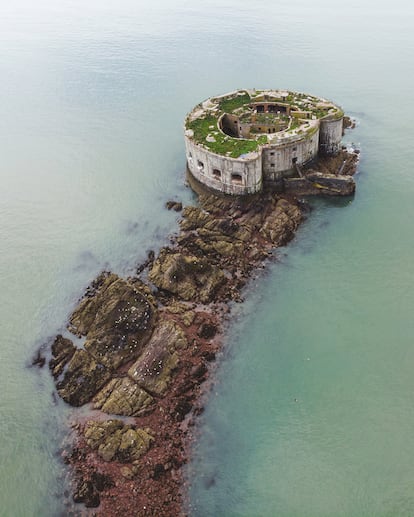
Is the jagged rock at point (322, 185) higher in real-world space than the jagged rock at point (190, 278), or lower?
higher

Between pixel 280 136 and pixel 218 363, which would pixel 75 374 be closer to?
pixel 218 363

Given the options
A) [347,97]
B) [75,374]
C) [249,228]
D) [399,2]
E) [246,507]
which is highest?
[399,2]

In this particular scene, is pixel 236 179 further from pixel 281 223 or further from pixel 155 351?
pixel 155 351

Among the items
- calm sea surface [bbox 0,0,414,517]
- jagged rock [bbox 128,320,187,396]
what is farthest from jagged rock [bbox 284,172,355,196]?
jagged rock [bbox 128,320,187,396]

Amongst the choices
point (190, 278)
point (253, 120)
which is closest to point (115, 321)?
point (190, 278)

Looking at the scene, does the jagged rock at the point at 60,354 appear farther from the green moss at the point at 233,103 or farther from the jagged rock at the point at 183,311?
the green moss at the point at 233,103

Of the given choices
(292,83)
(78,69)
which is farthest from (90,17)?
(292,83)

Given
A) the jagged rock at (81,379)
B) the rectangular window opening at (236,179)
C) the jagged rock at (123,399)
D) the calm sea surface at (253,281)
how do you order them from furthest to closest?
the rectangular window opening at (236,179), the jagged rock at (81,379), the jagged rock at (123,399), the calm sea surface at (253,281)

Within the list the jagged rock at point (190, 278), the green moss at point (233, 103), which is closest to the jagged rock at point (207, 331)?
the jagged rock at point (190, 278)

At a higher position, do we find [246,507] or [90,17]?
[90,17]
